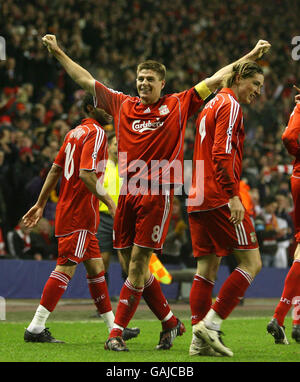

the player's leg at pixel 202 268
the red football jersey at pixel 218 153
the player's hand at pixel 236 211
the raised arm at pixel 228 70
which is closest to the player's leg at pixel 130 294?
the player's leg at pixel 202 268

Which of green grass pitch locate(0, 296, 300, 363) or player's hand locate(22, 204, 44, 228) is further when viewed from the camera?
player's hand locate(22, 204, 44, 228)

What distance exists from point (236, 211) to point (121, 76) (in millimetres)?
14335

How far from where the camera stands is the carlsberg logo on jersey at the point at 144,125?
6.36m

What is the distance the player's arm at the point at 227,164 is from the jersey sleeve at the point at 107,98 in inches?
42.5

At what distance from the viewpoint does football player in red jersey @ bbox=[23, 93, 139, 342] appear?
281 inches

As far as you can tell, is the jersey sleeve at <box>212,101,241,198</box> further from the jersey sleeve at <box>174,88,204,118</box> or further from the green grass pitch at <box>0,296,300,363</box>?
the green grass pitch at <box>0,296,300,363</box>

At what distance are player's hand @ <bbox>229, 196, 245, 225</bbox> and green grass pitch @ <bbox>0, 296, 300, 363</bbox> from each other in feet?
3.50

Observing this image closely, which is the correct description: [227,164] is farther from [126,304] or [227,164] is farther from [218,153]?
[126,304]

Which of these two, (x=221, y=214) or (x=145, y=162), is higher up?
(x=145, y=162)

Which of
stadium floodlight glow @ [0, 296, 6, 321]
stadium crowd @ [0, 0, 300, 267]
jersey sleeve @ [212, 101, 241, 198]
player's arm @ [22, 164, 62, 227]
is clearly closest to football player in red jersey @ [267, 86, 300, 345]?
jersey sleeve @ [212, 101, 241, 198]

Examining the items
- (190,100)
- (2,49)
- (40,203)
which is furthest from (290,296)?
(2,49)

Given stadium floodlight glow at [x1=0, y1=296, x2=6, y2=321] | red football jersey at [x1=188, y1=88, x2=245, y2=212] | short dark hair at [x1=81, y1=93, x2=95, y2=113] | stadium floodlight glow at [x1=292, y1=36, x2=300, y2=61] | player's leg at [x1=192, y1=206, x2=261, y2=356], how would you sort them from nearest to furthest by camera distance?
red football jersey at [x1=188, y1=88, x2=245, y2=212]
player's leg at [x1=192, y1=206, x2=261, y2=356]
short dark hair at [x1=81, y1=93, x2=95, y2=113]
stadium floodlight glow at [x1=0, y1=296, x2=6, y2=321]
stadium floodlight glow at [x1=292, y1=36, x2=300, y2=61]

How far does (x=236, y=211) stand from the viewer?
5730 millimetres
